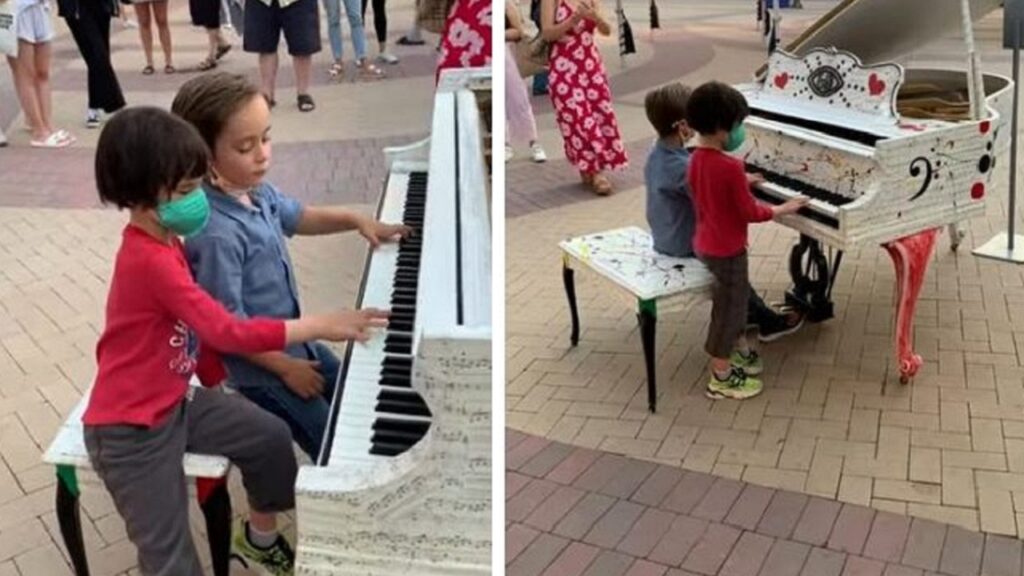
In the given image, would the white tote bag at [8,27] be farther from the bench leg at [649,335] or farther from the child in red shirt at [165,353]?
the child in red shirt at [165,353]

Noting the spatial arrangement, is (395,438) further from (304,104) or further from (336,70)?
(336,70)

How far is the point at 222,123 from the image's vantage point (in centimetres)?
168

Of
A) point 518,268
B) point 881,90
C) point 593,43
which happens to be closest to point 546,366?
point 518,268

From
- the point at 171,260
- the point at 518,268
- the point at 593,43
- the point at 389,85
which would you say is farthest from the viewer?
the point at 389,85

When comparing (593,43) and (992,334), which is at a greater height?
(593,43)

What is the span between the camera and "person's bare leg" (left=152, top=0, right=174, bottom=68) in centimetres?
620

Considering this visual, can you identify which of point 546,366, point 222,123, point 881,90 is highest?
point 222,123

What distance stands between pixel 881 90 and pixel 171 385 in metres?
2.10

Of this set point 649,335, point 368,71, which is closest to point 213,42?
point 368,71

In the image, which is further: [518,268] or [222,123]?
[518,268]

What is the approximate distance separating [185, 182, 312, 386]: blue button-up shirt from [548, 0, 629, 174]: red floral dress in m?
3.29

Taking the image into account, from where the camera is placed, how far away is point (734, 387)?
119 inches

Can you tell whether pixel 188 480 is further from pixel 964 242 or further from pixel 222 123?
pixel 964 242

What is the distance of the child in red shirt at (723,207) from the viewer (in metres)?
2.80
